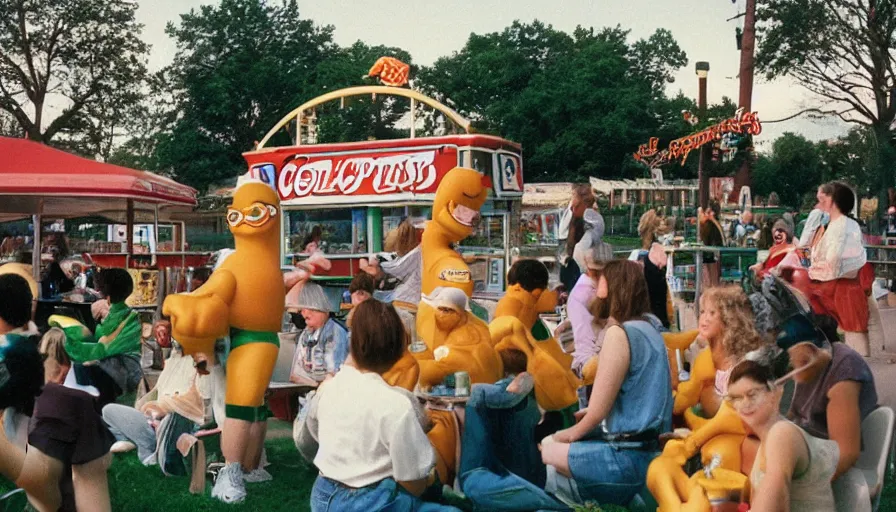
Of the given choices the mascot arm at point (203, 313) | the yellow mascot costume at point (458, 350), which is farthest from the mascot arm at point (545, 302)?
the mascot arm at point (203, 313)

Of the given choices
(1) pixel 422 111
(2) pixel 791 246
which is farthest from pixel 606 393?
(1) pixel 422 111

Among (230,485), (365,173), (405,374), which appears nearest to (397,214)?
(365,173)

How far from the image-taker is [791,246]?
10.6 metres

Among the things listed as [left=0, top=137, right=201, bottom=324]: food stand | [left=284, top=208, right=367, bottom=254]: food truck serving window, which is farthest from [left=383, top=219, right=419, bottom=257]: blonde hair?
[left=284, top=208, right=367, bottom=254]: food truck serving window

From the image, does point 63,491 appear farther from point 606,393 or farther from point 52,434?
point 606,393

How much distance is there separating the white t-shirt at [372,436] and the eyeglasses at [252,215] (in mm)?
2428

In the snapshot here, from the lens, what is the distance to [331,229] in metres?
15.5

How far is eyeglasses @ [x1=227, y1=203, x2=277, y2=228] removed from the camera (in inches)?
247

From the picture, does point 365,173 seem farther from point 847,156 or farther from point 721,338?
point 847,156

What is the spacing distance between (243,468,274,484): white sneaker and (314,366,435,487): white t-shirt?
7.60 ft

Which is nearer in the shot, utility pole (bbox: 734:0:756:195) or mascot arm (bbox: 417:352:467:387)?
→ mascot arm (bbox: 417:352:467:387)

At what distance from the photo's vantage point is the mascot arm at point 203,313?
589 cm

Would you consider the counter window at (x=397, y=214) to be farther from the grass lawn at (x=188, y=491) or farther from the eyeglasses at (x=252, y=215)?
the eyeglasses at (x=252, y=215)

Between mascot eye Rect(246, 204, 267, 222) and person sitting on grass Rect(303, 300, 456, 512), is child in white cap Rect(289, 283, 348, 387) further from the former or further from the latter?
person sitting on grass Rect(303, 300, 456, 512)
